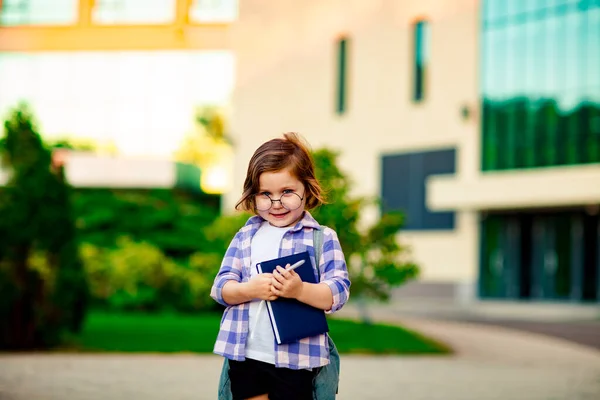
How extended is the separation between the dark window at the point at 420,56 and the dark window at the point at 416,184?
241cm

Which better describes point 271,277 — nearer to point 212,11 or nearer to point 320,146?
point 320,146

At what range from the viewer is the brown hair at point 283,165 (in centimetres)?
346

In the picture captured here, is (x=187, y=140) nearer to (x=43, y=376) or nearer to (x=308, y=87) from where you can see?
(x=308, y=87)

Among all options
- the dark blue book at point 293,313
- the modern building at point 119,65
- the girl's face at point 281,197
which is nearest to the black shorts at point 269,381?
the dark blue book at point 293,313

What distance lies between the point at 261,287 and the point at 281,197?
14.7 inches

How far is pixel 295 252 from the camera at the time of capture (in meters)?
3.45

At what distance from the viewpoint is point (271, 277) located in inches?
129

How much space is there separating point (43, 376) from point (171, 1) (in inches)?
1672

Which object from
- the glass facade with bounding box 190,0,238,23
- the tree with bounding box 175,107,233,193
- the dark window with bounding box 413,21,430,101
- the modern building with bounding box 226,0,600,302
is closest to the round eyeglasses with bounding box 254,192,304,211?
the modern building with bounding box 226,0,600,302

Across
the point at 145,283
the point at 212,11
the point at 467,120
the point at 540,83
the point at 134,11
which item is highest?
the point at 212,11

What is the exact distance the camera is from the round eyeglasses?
3471mm

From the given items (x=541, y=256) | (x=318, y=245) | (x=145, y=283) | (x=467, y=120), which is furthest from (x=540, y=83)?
Result: (x=318, y=245)

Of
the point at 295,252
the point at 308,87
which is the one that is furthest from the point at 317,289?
the point at 308,87

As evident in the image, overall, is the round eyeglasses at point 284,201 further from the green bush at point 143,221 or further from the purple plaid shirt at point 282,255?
the green bush at point 143,221
